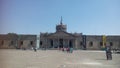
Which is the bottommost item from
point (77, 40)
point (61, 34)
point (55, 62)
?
point (55, 62)

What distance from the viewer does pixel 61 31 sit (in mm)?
93812

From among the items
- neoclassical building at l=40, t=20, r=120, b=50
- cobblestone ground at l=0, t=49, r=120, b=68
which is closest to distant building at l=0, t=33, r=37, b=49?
neoclassical building at l=40, t=20, r=120, b=50

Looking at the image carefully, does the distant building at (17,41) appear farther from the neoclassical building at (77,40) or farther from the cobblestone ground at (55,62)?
the cobblestone ground at (55,62)

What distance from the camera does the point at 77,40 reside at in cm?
9400

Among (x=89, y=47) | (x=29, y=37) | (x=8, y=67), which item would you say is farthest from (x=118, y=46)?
(x=8, y=67)

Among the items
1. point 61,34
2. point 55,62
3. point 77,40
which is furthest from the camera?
point 61,34

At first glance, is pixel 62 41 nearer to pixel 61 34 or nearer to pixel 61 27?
pixel 61 34

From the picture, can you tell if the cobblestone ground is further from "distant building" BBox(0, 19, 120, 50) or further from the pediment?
the pediment

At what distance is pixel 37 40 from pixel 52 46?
6.12 m

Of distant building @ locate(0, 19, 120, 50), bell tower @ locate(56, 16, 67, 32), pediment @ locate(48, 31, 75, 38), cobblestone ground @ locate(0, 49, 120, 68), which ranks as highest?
bell tower @ locate(56, 16, 67, 32)

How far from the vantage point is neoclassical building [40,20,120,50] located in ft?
306

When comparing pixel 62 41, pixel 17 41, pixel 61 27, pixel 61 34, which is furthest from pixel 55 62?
pixel 61 27

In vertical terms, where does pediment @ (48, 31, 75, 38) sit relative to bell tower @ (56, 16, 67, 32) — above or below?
below

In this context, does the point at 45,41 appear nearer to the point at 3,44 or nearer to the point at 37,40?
the point at 37,40
